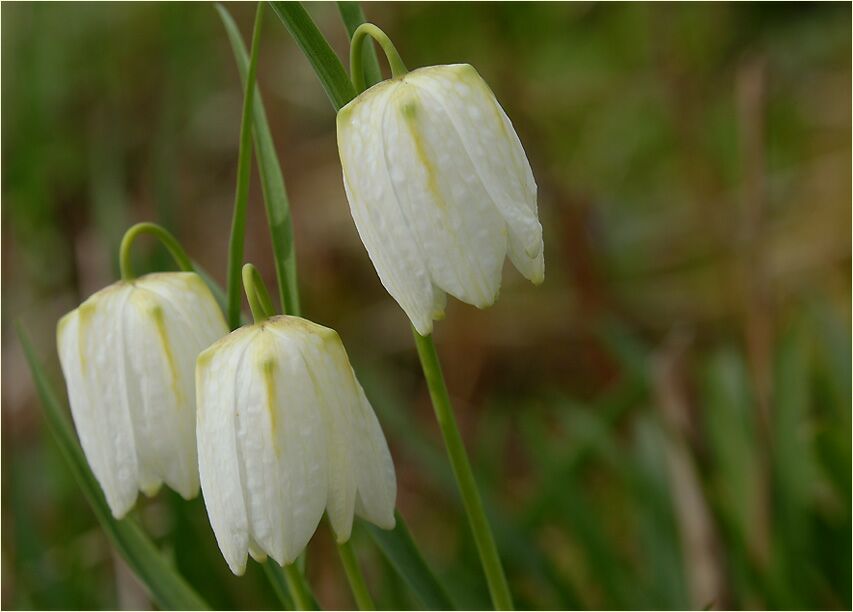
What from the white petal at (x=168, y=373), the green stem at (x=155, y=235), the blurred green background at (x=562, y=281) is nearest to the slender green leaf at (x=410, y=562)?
the white petal at (x=168, y=373)

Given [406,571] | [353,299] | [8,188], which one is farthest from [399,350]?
[406,571]

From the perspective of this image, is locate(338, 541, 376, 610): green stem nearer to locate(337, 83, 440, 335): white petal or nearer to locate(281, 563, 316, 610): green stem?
locate(281, 563, 316, 610): green stem

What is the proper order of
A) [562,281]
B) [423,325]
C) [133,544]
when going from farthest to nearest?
1. [562,281]
2. [133,544]
3. [423,325]

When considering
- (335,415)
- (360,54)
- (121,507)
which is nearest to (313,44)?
(360,54)

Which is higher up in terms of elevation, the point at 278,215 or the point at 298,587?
the point at 278,215

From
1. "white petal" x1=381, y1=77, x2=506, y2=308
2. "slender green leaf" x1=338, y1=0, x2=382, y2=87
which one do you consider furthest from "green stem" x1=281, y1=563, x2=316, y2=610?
"slender green leaf" x1=338, y1=0, x2=382, y2=87

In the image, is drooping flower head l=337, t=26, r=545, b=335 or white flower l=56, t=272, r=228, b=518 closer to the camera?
drooping flower head l=337, t=26, r=545, b=335

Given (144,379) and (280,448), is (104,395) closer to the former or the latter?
(144,379)

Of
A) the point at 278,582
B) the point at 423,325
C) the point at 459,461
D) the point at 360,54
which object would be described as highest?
the point at 360,54

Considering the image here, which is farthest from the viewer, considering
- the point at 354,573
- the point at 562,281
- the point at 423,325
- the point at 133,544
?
the point at 562,281
